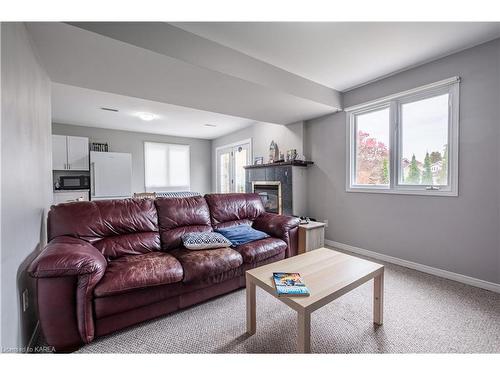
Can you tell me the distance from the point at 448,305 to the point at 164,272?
2.41 meters

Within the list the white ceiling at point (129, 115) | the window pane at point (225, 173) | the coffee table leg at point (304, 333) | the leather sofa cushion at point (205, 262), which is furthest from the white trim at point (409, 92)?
the window pane at point (225, 173)

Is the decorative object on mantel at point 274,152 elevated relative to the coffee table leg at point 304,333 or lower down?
elevated

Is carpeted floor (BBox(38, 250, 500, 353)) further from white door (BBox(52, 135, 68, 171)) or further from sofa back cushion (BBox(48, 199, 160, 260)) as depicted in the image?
white door (BBox(52, 135, 68, 171))

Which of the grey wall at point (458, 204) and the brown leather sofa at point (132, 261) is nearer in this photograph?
the brown leather sofa at point (132, 261)

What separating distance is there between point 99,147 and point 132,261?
15.7ft

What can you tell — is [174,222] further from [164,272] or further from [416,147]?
[416,147]

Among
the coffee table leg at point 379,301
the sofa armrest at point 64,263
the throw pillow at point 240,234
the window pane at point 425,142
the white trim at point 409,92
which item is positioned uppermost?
the white trim at point 409,92

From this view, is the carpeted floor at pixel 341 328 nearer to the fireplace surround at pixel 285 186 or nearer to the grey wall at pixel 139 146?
the fireplace surround at pixel 285 186

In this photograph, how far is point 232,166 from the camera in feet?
20.5

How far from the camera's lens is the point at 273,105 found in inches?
125

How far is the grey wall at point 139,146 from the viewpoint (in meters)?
5.26

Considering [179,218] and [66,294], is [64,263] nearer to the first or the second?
[66,294]

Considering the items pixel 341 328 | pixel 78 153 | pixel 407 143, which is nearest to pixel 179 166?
pixel 78 153

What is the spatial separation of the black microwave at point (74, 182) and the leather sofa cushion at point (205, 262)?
Answer: 4.14m
